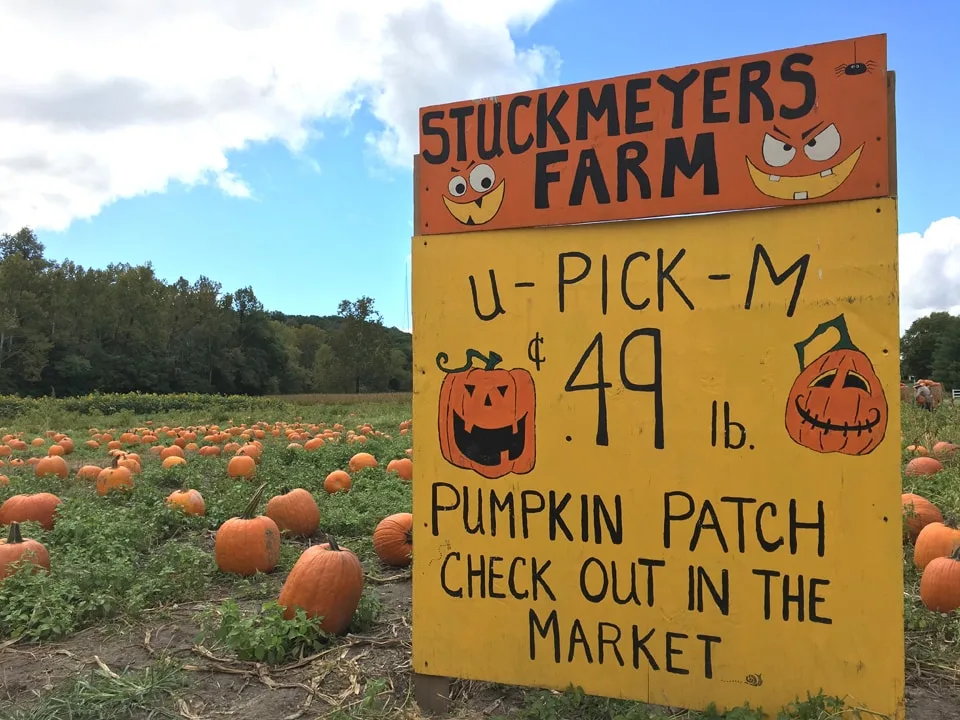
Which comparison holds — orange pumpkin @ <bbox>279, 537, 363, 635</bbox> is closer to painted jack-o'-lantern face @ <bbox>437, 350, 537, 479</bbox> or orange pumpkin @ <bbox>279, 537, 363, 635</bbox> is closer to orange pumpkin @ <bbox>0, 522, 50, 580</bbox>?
painted jack-o'-lantern face @ <bbox>437, 350, 537, 479</bbox>

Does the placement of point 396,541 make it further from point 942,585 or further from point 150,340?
point 150,340

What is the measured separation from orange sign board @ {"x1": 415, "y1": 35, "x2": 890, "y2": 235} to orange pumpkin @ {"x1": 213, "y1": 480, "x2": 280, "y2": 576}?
274 cm

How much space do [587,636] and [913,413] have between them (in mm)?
9484

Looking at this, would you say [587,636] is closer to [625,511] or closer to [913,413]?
[625,511]

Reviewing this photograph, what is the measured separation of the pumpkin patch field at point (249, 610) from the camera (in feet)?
8.89

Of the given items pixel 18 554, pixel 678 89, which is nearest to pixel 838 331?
pixel 678 89

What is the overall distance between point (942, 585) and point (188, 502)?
5514 mm

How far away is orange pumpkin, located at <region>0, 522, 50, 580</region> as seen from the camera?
406cm

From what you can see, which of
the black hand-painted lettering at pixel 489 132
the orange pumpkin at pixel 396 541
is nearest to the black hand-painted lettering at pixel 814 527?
the black hand-painted lettering at pixel 489 132

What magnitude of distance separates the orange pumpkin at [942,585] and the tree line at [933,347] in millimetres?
87571

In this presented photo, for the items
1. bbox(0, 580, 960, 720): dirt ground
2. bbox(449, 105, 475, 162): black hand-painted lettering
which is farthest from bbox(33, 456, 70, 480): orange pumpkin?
bbox(449, 105, 475, 162): black hand-painted lettering

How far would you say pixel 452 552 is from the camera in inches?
105

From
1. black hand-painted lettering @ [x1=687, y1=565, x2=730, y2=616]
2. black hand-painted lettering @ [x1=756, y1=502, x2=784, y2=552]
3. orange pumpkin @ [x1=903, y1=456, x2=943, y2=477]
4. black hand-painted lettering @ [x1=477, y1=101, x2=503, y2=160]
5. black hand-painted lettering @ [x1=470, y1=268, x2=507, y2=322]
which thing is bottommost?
orange pumpkin @ [x1=903, y1=456, x2=943, y2=477]

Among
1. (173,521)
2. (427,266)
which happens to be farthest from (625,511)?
(173,521)
